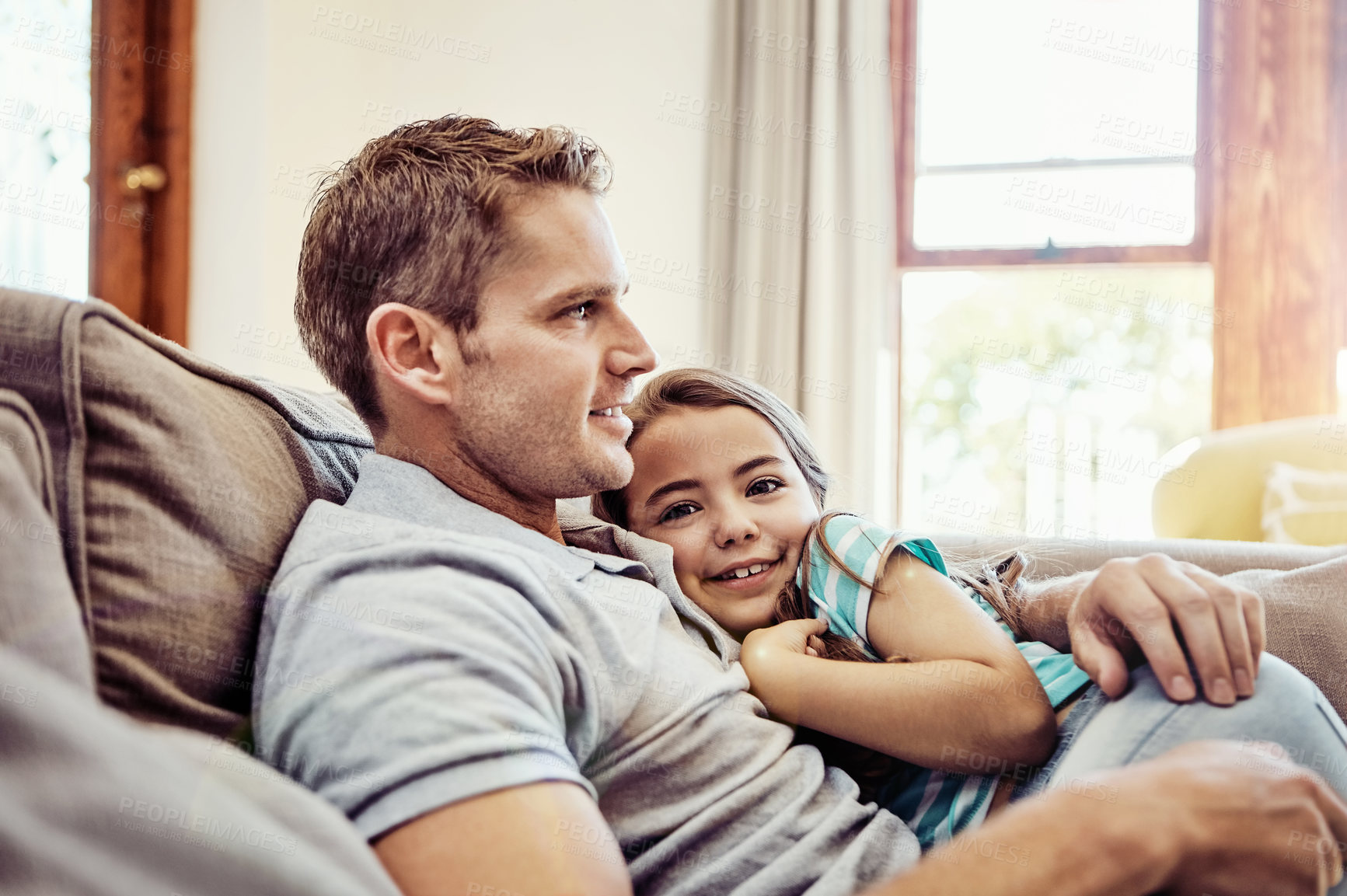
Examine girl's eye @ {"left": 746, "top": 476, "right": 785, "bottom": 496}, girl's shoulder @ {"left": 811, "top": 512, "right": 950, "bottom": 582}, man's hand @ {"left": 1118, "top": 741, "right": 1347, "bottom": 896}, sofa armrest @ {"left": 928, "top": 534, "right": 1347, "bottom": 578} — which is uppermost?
girl's eye @ {"left": 746, "top": 476, "right": 785, "bottom": 496}

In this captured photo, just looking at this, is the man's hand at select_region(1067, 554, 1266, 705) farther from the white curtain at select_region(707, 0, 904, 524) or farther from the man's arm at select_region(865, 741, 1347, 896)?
the white curtain at select_region(707, 0, 904, 524)

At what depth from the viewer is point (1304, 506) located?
7.40ft

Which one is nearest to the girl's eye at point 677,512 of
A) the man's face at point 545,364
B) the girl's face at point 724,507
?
the girl's face at point 724,507

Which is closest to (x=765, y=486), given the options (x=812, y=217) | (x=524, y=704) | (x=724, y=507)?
(x=724, y=507)

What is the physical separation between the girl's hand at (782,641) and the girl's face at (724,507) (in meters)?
0.07

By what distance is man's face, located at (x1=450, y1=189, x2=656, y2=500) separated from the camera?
3.22 feet

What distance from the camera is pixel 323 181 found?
1144 mm

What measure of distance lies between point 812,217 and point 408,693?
9.93 ft

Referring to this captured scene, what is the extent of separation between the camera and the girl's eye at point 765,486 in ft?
3.68

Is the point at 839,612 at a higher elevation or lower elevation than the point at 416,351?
lower

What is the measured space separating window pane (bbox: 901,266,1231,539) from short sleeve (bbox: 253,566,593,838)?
9.92 feet

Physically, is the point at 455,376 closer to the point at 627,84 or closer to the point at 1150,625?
the point at 1150,625

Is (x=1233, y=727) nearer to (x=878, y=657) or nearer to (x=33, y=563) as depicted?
(x=878, y=657)

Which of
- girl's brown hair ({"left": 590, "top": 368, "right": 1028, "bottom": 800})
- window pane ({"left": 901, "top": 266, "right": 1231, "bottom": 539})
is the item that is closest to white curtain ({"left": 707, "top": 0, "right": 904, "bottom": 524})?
window pane ({"left": 901, "top": 266, "right": 1231, "bottom": 539})
